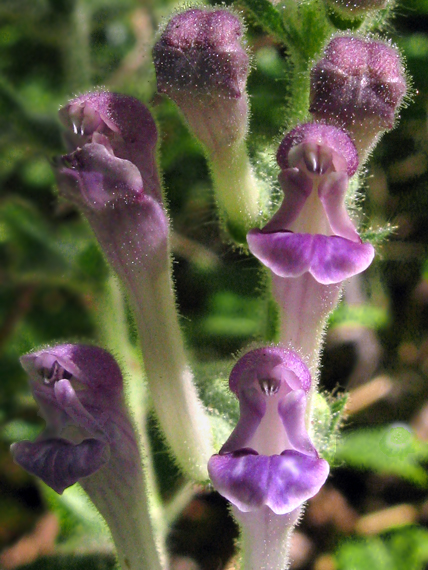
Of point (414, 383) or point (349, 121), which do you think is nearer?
point (349, 121)

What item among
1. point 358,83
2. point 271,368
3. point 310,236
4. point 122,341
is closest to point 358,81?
point 358,83

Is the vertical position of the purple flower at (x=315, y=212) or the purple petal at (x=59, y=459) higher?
the purple flower at (x=315, y=212)

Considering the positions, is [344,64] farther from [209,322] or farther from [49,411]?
[209,322]

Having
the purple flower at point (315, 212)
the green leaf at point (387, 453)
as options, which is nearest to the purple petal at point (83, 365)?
the purple flower at point (315, 212)

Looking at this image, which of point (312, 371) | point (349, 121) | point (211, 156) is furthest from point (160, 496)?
point (349, 121)

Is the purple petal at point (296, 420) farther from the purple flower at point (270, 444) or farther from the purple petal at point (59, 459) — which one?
the purple petal at point (59, 459)

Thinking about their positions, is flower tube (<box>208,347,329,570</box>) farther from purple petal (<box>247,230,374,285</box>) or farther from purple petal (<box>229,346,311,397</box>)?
purple petal (<box>247,230,374,285</box>)

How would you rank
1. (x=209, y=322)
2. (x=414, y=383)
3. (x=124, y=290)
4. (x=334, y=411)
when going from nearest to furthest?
(x=124, y=290) → (x=334, y=411) → (x=209, y=322) → (x=414, y=383)
